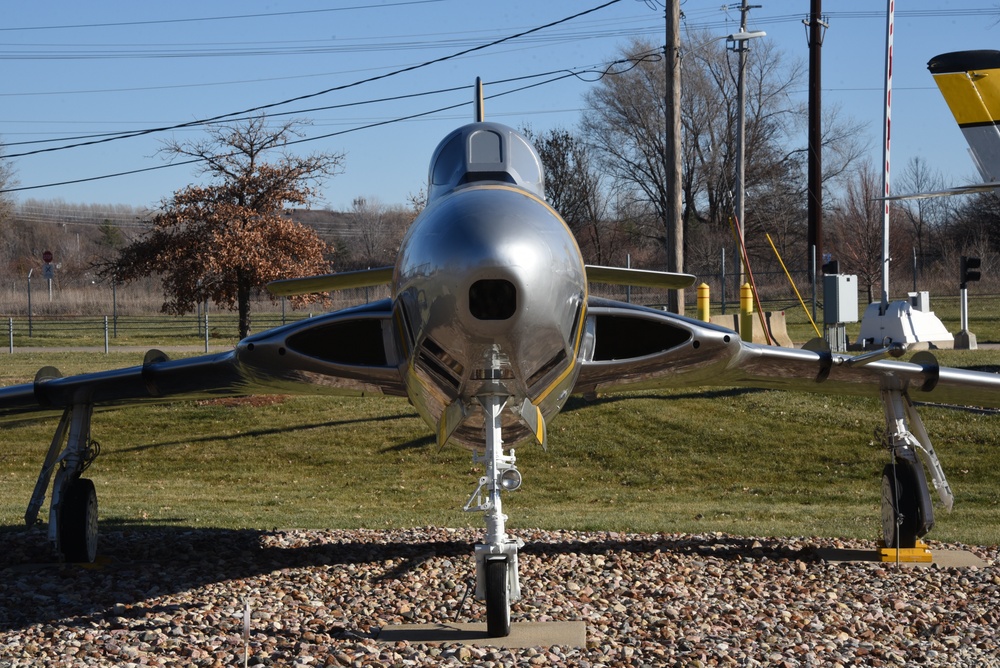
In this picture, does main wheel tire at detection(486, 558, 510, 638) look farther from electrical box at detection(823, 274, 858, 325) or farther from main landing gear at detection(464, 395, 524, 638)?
electrical box at detection(823, 274, 858, 325)

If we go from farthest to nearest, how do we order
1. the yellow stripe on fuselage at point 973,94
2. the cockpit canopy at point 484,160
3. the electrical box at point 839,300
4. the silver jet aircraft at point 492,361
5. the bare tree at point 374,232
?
the bare tree at point 374,232, the electrical box at point 839,300, the yellow stripe on fuselage at point 973,94, the cockpit canopy at point 484,160, the silver jet aircraft at point 492,361

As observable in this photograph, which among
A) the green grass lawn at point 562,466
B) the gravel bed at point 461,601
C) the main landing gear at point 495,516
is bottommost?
the green grass lawn at point 562,466

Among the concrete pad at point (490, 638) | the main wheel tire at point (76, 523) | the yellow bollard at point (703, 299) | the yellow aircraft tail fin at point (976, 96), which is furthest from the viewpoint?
the yellow bollard at point (703, 299)

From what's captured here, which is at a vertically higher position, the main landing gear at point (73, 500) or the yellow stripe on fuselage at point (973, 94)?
the yellow stripe on fuselage at point (973, 94)

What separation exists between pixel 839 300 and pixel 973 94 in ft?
17.8

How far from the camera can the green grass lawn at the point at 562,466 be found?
488 inches

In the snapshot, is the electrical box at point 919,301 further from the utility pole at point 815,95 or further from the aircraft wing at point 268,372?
the aircraft wing at point 268,372

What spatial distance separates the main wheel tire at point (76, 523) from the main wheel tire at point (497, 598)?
14.6 feet

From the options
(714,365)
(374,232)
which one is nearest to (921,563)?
(714,365)

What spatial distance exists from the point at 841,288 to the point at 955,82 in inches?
208

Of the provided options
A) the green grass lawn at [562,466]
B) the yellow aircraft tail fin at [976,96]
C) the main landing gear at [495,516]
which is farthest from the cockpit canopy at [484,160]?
the yellow aircraft tail fin at [976,96]

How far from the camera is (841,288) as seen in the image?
2341 centimetres

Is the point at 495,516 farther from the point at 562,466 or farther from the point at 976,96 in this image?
the point at 976,96

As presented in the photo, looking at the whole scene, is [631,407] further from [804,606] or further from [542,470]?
[804,606]
